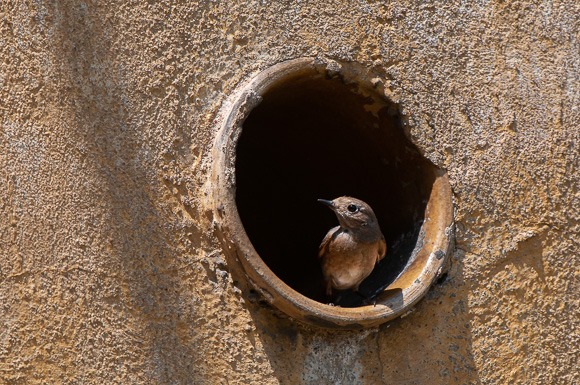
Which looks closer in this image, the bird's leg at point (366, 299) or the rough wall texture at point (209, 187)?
the rough wall texture at point (209, 187)

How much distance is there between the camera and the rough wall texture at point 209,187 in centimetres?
306

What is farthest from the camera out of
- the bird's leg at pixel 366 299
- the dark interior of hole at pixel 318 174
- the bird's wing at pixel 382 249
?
the bird's wing at pixel 382 249

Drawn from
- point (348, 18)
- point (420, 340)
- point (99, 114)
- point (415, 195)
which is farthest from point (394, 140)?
point (99, 114)

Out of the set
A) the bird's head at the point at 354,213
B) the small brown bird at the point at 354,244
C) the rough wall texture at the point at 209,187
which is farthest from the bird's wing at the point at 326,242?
the rough wall texture at the point at 209,187

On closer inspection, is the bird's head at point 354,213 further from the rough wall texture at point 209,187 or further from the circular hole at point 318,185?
the rough wall texture at point 209,187

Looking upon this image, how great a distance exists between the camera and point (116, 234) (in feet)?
10.2

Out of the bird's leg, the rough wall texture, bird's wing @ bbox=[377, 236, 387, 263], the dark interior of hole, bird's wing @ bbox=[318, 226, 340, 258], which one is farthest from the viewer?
bird's wing @ bbox=[318, 226, 340, 258]

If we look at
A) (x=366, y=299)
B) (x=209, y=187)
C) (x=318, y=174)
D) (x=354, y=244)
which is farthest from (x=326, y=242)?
(x=209, y=187)

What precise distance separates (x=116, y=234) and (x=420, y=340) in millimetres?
1105

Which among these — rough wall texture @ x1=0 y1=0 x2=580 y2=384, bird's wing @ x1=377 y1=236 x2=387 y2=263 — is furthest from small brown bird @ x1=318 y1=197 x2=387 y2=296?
rough wall texture @ x1=0 y1=0 x2=580 y2=384

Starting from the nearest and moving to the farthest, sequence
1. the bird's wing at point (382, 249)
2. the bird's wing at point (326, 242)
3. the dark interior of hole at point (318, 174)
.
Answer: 1. the dark interior of hole at point (318, 174)
2. the bird's wing at point (382, 249)
3. the bird's wing at point (326, 242)

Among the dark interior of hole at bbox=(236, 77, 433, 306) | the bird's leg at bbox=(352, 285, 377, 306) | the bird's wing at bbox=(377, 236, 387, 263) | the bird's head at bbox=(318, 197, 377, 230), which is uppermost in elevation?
the dark interior of hole at bbox=(236, 77, 433, 306)

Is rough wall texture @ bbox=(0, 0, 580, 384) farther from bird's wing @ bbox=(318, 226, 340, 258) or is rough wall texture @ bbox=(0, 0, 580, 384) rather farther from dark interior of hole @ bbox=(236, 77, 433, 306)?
bird's wing @ bbox=(318, 226, 340, 258)

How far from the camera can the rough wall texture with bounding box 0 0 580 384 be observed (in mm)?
3062
